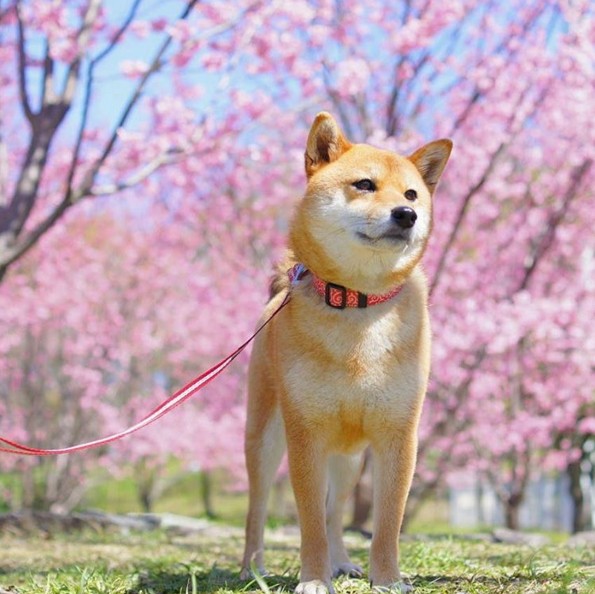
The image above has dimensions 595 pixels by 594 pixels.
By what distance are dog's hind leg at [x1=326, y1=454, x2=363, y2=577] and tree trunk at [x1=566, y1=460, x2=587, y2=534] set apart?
42.1 ft

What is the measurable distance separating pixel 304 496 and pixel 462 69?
8.58 m

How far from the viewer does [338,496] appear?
388 centimetres

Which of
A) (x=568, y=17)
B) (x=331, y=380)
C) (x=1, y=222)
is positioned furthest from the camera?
(x=568, y=17)

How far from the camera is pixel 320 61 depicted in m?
10.4

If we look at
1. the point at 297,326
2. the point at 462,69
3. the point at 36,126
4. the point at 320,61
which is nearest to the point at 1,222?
the point at 36,126

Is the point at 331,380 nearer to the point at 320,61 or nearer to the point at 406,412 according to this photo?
the point at 406,412

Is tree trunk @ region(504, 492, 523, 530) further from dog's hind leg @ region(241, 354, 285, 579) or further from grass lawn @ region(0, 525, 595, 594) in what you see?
dog's hind leg @ region(241, 354, 285, 579)

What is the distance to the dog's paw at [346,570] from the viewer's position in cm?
364

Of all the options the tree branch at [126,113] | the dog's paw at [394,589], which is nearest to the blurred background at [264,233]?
the tree branch at [126,113]

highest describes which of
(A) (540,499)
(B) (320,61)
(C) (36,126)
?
(B) (320,61)

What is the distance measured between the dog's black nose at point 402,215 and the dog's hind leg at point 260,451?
1.11 metres

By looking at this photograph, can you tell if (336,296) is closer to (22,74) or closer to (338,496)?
(338,496)

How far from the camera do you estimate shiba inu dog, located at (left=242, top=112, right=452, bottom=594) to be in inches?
119

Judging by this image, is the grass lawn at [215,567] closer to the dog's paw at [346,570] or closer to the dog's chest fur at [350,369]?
the dog's paw at [346,570]
